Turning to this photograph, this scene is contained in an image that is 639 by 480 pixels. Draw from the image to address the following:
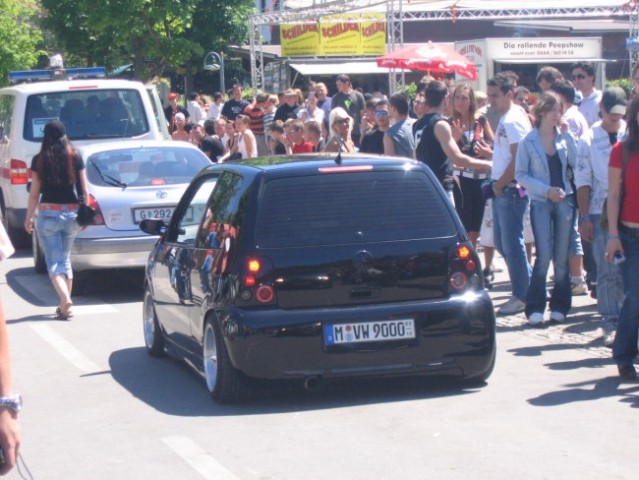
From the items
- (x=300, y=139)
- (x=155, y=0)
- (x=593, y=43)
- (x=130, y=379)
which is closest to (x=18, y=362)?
(x=130, y=379)

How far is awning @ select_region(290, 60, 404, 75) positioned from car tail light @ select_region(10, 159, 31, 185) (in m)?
24.3

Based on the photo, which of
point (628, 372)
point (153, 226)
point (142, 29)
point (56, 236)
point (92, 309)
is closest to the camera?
point (628, 372)

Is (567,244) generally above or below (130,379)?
above

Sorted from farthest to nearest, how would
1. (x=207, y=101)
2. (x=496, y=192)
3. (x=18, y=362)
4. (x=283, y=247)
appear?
(x=207, y=101) → (x=496, y=192) → (x=18, y=362) → (x=283, y=247)

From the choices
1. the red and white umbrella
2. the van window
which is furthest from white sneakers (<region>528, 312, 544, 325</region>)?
the red and white umbrella

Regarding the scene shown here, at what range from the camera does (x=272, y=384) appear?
7.21m

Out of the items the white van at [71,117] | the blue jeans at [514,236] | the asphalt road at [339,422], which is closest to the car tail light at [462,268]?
the asphalt road at [339,422]

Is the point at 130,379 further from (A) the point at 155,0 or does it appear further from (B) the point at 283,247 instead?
(A) the point at 155,0

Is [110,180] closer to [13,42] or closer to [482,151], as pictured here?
[482,151]

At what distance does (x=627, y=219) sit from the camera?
24.7 feet

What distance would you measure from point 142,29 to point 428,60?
12.7 metres

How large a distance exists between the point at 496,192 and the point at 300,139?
4.46 metres

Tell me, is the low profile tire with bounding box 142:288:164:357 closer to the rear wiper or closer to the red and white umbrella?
the rear wiper

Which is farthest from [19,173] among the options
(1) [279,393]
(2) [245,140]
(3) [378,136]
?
(1) [279,393]
